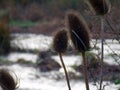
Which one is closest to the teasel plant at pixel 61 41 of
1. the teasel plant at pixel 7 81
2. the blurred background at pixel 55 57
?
the blurred background at pixel 55 57

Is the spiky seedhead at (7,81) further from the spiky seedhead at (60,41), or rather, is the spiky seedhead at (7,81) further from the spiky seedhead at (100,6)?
the spiky seedhead at (100,6)

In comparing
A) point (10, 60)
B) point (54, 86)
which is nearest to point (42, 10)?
point (10, 60)

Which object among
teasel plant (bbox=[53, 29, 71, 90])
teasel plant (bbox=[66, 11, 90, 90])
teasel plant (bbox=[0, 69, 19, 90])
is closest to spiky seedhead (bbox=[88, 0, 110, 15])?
teasel plant (bbox=[66, 11, 90, 90])

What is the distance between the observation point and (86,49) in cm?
343

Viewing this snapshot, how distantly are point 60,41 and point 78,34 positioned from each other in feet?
1.24

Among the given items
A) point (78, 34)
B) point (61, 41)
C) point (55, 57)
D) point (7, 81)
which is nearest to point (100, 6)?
point (78, 34)

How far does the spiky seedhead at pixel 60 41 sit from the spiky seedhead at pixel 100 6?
442 mm

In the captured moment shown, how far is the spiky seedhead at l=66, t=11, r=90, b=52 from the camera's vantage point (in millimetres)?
3436

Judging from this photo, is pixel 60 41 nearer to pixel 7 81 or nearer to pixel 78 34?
pixel 78 34

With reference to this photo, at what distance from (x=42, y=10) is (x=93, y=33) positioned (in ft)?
79.9

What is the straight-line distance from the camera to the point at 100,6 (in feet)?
11.3

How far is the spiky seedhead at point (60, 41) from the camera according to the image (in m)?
3.82

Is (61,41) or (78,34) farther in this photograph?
(61,41)

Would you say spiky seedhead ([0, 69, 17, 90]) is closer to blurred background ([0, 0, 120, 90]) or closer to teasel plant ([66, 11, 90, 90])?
teasel plant ([66, 11, 90, 90])
